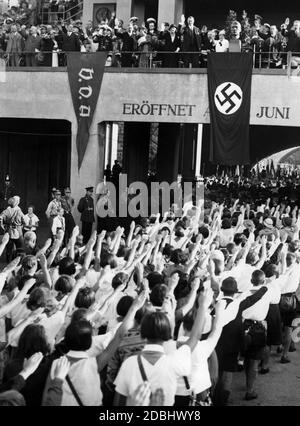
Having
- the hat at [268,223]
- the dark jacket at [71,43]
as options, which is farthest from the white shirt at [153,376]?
the dark jacket at [71,43]

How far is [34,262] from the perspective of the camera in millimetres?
8133

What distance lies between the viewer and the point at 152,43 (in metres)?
19.4

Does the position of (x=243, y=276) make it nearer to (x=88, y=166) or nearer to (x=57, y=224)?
(x=57, y=224)

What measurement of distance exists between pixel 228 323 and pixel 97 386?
2859 millimetres

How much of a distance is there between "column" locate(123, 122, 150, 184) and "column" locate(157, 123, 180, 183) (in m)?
1.21

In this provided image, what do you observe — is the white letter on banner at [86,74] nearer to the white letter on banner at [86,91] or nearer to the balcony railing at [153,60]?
the white letter on banner at [86,91]

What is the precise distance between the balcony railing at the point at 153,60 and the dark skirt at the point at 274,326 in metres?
10.7

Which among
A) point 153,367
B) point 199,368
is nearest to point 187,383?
point 199,368

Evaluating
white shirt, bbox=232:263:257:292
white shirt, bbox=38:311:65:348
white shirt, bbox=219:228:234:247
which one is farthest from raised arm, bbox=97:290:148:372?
white shirt, bbox=219:228:234:247

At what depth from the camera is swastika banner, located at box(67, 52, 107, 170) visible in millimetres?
19031

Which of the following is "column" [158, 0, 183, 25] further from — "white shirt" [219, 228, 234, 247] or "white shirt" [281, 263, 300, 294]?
"white shirt" [281, 263, 300, 294]

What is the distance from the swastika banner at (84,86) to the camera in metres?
19.0

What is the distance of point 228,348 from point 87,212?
36.6 ft
